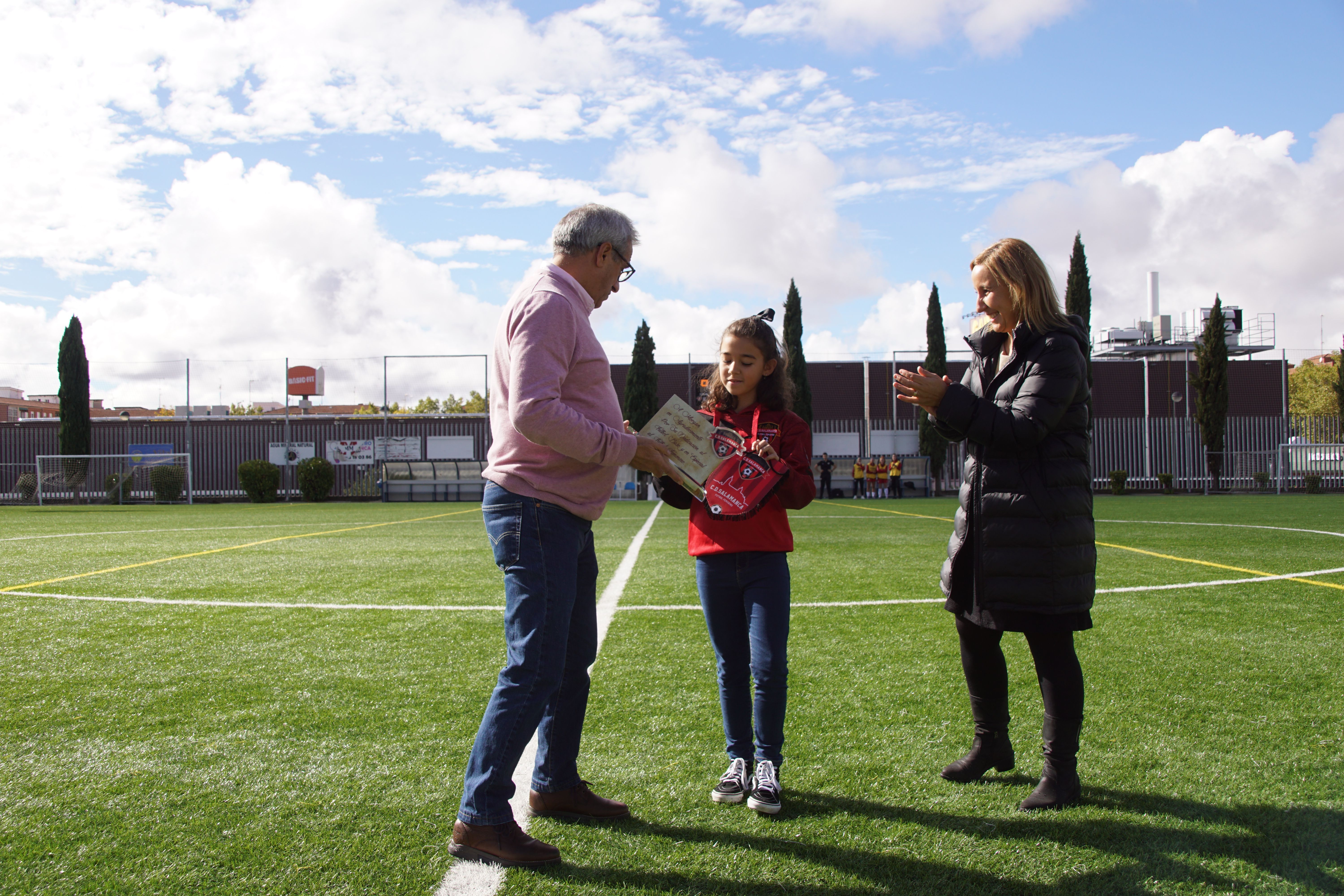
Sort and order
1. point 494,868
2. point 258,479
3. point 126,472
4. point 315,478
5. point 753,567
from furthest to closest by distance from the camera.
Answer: point 126,472
point 315,478
point 258,479
point 753,567
point 494,868

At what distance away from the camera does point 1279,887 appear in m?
1.93

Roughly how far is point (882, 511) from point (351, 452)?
71.4 ft

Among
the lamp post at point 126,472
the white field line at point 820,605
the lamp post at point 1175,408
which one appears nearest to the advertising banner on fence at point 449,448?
the lamp post at point 126,472

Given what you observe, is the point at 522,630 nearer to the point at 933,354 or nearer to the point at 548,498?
the point at 548,498

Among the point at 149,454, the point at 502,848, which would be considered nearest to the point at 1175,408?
the point at 149,454

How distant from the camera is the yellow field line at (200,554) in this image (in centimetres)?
663

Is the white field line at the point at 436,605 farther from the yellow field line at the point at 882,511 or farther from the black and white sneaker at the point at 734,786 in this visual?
the yellow field line at the point at 882,511

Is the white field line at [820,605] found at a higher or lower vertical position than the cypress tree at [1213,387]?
lower

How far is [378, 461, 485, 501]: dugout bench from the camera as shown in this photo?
93.5ft

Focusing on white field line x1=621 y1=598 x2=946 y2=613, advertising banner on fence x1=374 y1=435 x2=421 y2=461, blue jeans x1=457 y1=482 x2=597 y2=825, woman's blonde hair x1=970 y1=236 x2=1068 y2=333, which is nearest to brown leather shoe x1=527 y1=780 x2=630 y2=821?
blue jeans x1=457 y1=482 x2=597 y2=825

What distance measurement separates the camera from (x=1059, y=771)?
2.42 m

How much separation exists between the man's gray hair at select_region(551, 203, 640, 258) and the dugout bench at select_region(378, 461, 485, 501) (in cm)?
2623

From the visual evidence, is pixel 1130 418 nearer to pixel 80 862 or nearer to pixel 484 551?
pixel 484 551

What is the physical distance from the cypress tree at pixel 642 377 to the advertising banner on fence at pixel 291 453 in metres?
12.1
